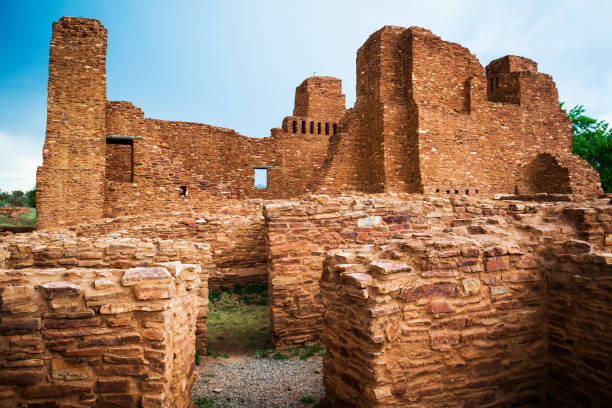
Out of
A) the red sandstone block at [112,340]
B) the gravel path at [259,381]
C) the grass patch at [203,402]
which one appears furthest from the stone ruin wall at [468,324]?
the red sandstone block at [112,340]

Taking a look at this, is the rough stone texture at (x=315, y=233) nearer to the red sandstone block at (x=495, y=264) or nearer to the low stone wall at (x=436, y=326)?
the red sandstone block at (x=495, y=264)

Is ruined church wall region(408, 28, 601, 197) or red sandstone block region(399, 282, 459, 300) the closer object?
red sandstone block region(399, 282, 459, 300)

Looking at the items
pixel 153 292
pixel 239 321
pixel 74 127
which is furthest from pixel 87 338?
pixel 74 127

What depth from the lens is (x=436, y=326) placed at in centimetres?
303

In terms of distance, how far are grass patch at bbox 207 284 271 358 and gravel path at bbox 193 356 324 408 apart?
473 millimetres

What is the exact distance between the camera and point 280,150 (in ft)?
64.8

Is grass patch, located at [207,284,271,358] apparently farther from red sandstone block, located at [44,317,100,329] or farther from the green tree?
the green tree

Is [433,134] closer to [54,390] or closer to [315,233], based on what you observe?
[315,233]

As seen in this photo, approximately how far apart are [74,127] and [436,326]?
49.2 feet

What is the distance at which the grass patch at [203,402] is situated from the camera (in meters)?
3.71

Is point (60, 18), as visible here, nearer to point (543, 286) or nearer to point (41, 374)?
point (41, 374)

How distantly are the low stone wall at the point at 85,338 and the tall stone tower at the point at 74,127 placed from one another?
12.2 metres

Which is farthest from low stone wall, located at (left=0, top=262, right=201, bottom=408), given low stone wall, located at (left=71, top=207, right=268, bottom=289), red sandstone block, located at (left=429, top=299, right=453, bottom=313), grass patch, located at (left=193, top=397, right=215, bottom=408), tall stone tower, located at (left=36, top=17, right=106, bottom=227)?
tall stone tower, located at (left=36, top=17, right=106, bottom=227)

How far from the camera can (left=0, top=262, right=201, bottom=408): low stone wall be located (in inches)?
90.2
